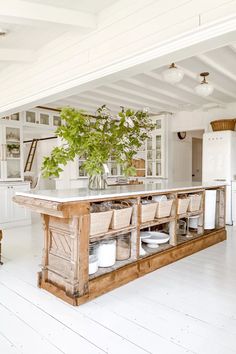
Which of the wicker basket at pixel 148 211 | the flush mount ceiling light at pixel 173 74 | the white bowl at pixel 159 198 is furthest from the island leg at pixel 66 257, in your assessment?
the flush mount ceiling light at pixel 173 74

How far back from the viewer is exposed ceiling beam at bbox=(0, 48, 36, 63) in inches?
124

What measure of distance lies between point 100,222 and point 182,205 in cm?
137

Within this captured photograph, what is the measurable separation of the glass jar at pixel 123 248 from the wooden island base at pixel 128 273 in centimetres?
12

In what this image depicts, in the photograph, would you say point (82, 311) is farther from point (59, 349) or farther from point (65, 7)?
point (65, 7)

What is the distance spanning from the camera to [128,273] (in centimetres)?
272

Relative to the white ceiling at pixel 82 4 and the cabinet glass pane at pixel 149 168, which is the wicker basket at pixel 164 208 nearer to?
the white ceiling at pixel 82 4

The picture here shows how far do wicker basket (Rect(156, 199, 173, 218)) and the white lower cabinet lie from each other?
340 centimetres

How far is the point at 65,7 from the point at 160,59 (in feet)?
3.14

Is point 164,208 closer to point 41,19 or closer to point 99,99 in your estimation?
point 41,19

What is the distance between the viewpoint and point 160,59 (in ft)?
7.12

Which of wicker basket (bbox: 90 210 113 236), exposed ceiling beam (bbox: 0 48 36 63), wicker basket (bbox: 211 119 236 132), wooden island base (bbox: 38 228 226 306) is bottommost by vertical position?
wooden island base (bbox: 38 228 226 306)

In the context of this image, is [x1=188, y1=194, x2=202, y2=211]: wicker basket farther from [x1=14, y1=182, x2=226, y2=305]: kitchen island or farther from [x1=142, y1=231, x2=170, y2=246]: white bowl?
[x1=142, y1=231, x2=170, y2=246]: white bowl

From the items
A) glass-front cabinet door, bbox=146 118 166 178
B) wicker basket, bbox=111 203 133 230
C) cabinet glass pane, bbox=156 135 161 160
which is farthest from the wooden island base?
cabinet glass pane, bbox=156 135 161 160

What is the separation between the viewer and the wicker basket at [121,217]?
8.51 ft
